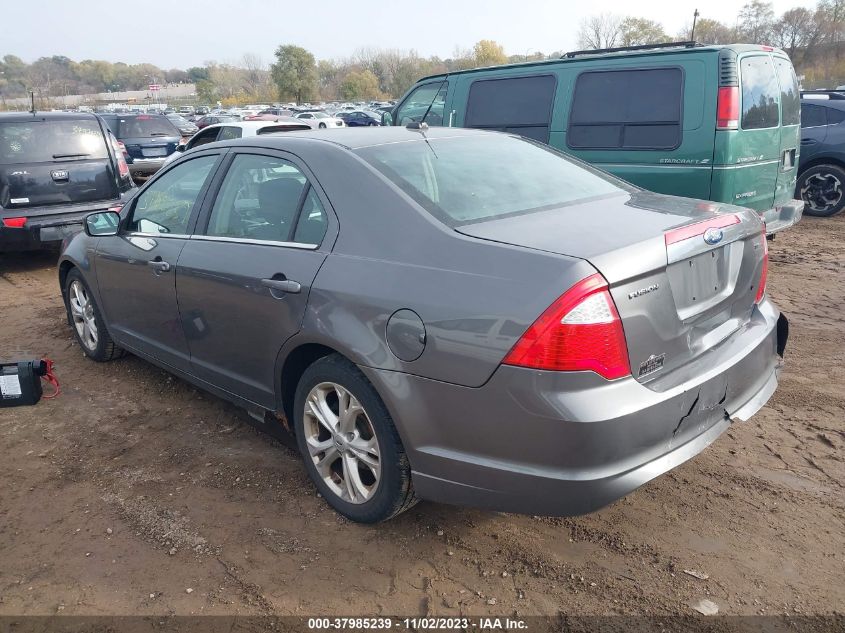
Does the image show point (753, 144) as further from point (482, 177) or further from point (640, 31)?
point (640, 31)

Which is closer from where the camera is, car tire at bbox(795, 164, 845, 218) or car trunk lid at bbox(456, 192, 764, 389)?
car trunk lid at bbox(456, 192, 764, 389)

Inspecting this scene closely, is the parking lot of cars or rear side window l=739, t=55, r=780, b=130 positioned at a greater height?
rear side window l=739, t=55, r=780, b=130

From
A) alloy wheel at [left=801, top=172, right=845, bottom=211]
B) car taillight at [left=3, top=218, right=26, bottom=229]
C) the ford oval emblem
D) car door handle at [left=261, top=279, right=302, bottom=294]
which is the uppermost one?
the ford oval emblem

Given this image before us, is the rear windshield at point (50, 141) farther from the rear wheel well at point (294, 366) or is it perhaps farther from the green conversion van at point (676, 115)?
the rear wheel well at point (294, 366)

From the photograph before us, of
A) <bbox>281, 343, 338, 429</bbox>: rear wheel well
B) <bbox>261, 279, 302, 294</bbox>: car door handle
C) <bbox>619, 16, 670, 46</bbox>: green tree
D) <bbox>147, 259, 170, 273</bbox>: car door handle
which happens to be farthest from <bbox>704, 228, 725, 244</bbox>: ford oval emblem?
<bbox>619, 16, 670, 46</bbox>: green tree

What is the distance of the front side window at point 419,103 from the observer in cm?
823

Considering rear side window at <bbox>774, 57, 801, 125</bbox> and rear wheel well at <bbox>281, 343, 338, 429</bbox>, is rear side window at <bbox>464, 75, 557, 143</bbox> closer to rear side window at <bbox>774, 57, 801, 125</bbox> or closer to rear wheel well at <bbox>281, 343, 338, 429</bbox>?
rear side window at <bbox>774, 57, 801, 125</bbox>

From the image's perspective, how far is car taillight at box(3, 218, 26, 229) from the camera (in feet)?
24.1

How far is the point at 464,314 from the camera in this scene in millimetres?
2297

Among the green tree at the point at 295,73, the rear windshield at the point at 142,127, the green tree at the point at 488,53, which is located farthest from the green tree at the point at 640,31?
the rear windshield at the point at 142,127

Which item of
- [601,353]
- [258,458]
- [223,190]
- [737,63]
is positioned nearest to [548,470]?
[601,353]

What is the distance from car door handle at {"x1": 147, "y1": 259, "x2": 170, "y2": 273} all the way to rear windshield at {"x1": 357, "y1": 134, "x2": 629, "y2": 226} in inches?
54.9

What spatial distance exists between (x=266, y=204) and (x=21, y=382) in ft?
7.13

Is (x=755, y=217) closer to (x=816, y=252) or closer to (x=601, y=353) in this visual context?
(x=601, y=353)
